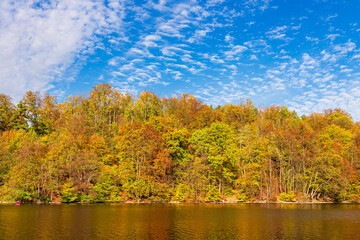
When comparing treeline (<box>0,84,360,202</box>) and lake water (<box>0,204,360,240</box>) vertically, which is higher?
treeline (<box>0,84,360,202</box>)

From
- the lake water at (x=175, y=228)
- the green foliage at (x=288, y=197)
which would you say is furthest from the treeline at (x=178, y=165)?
the lake water at (x=175, y=228)

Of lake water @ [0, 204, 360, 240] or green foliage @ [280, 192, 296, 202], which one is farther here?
green foliage @ [280, 192, 296, 202]

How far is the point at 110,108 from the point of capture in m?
107

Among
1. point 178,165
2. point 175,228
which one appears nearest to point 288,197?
point 178,165

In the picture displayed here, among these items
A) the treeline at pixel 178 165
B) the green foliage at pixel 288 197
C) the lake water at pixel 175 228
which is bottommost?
the green foliage at pixel 288 197

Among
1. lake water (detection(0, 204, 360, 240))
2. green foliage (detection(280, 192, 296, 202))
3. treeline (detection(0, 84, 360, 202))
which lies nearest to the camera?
lake water (detection(0, 204, 360, 240))

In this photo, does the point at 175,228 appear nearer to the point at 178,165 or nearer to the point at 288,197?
the point at 178,165

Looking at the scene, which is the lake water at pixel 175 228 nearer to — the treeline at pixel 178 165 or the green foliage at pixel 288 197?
the treeline at pixel 178 165

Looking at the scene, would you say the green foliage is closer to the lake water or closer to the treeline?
the treeline

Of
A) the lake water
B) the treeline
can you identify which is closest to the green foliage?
the treeline

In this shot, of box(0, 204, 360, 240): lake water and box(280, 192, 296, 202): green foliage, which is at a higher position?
box(0, 204, 360, 240): lake water

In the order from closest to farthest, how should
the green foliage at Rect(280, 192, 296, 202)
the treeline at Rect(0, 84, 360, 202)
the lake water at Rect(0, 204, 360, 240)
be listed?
the lake water at Rect(0, 204, 360, 240), the treeline at Rect(0, 84, 360, 202), the green foliage at Rect(280, 192, 296, 202)

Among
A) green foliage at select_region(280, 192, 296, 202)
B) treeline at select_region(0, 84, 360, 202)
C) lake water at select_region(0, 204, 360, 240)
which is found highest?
treeline at select_region(0, 84, 360, 202)

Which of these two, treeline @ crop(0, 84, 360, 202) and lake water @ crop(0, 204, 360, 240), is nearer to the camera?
lake water @ crop(0, 204, 360, 240)
